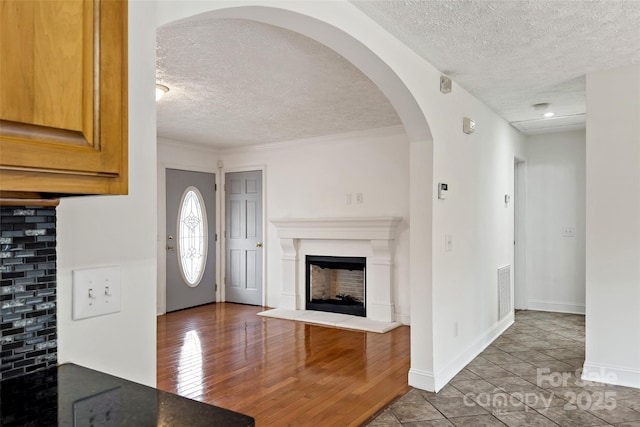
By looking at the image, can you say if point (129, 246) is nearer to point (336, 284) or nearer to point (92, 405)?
point (92, 405)

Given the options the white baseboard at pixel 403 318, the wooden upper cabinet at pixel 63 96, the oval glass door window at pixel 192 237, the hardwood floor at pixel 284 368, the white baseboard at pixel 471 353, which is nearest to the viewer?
the wooden upper cabinet at pixel 63 96

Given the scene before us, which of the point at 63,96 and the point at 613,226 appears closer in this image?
the point at 63,96

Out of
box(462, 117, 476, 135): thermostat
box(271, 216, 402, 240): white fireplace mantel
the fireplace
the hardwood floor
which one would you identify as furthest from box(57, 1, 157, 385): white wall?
the fireplace

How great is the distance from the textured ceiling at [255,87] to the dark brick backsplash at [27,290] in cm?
99

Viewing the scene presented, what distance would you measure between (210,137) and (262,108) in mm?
1655

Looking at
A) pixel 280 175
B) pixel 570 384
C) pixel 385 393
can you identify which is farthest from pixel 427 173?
pixel 280 175

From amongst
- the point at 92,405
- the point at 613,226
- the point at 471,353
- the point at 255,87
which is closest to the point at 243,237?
the point at 255,87

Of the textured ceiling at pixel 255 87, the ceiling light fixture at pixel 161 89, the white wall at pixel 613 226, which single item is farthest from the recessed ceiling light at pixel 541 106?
the ceiling light fixture at pixel 161 89

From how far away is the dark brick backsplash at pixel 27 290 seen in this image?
956mm

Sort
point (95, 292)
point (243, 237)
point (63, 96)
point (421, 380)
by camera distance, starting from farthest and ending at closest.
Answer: point (243, 237)
point (421, 380)
point (95, 292)
point (63, 96)

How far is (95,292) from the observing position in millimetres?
1097

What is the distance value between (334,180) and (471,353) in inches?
109

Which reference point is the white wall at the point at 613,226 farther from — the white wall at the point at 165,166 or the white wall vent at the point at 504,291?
Answer: the white wall at the point at 165,166

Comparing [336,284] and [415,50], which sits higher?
[415,50]
